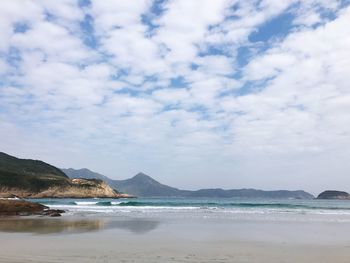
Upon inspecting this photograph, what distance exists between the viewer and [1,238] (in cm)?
1499

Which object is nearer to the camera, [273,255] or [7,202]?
[273,255]

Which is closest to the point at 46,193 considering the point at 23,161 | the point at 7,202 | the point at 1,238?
the point at 23,161

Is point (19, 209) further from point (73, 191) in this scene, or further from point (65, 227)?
point (73, 191)

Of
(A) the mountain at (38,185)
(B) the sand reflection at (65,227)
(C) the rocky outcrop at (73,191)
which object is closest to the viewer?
(B) the sand reflection at (65,227)

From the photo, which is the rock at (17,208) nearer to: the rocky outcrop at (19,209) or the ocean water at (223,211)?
Answer: the rocky outcrop at (19,209)

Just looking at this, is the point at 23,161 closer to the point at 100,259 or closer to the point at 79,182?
the point at 79,182

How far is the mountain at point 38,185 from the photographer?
12800 cm

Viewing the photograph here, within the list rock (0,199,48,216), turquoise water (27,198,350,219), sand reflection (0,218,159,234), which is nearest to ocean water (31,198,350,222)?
turquoise water (27,198,350,219)

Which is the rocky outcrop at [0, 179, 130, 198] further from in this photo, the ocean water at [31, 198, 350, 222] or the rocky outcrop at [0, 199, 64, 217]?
the rocky outcrop at [0, 199, 64, 217]

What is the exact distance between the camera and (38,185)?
138 meters

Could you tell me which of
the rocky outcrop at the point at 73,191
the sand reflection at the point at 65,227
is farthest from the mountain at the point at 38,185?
the sand reflection at the point at 65,227

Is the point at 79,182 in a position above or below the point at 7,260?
above

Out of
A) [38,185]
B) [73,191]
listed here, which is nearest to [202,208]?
[38,185]

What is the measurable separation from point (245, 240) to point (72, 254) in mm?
7467
